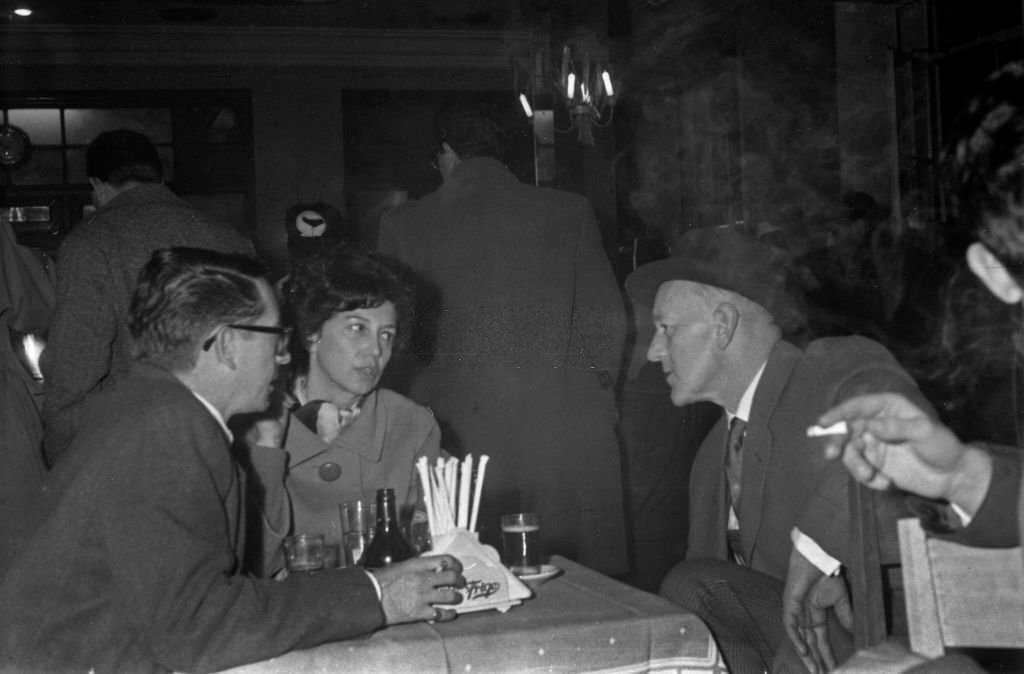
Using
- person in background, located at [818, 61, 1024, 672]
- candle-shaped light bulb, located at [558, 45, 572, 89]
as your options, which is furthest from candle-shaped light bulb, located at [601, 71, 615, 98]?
person in background, located at [818, 61, 1024, 672]

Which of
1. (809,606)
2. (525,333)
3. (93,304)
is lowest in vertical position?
(809,606)

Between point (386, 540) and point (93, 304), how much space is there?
1.03m

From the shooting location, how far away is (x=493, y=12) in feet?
22.1

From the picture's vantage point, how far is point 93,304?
7.92 feet

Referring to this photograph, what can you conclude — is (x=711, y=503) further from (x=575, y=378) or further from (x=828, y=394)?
(x=575, y=378)

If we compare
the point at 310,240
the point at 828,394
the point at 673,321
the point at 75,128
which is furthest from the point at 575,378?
the point at 75,128

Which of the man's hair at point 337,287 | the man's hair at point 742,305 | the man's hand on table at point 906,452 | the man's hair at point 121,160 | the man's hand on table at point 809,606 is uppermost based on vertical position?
the man's hair at point 121,160

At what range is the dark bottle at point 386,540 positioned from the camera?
5.70ft

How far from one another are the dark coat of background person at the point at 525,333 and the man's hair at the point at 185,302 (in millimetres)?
981

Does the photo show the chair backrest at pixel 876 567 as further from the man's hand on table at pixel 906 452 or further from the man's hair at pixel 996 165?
the man's hair at pixel 996 165

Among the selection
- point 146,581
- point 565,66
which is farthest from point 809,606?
point 565,66

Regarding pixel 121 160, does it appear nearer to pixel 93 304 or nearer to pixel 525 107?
pixel 93 304

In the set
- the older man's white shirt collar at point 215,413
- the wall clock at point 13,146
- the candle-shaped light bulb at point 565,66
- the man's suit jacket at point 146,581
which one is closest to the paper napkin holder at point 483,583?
the man's suit jacket at point 146,581

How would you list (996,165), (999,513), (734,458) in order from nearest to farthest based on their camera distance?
(996,165) < (999,513) < (734,458)
